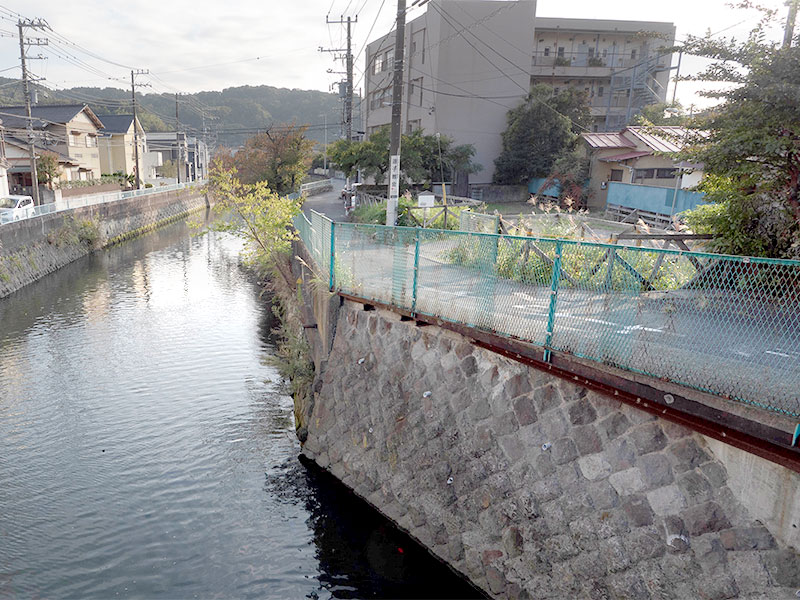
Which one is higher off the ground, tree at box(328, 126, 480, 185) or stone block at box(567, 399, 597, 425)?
tree at box(328, 126, 480, 185)

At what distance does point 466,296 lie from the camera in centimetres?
787

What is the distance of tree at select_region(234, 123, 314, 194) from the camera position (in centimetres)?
3781

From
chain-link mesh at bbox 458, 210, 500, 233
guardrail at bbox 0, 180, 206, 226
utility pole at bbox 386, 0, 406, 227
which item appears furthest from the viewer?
guardrail at bbox 0, 180, 206, 226

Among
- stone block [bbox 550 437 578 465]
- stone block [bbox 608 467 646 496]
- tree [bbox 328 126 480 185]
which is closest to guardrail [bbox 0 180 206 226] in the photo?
tree [bbox 328 126 480 185]

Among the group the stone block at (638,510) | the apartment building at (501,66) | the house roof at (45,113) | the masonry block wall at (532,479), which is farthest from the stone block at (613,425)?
the house roof at (45,113)

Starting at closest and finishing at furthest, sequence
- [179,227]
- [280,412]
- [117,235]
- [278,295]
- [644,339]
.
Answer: [644,339]
[280,412]
[278,295]
[117,235]
[179,227]

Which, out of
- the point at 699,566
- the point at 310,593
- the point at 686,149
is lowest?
the point at 310,593

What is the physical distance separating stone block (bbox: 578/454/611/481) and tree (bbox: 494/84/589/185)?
3246cm

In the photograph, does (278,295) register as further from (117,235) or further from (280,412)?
(117,235)

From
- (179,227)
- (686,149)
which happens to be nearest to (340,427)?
(686,149)

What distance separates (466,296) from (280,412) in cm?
675

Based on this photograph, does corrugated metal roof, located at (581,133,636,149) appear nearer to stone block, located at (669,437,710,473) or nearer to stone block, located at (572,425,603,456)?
stone block, located at (572,425,603,456)

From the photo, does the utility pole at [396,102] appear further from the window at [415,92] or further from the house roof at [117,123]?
the house roof at [117,123]

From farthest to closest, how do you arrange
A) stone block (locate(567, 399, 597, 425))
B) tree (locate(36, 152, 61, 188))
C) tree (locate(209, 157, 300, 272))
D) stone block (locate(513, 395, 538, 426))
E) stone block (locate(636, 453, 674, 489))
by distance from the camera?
tree (locate(36, 152, 61, 188)) → tree (locate(209, 157, 300, 272)) → stone block (locate(513, 395, 538, 426)) → stone block (locate(567, 399, 597, 425)) → stone block (locate(636, 453, 674, 489))
